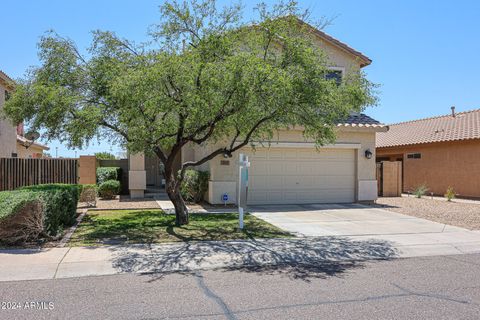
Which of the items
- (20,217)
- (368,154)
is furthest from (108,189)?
(368,154)

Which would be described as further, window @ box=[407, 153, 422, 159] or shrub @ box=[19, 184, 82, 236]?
window @ box=[407, 153, 422, 159]

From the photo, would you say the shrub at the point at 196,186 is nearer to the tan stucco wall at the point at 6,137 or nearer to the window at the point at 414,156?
the tan stucco wall at the point at 6,137

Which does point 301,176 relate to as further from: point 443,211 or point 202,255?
A: point 202,255

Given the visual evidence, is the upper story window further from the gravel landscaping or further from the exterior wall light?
the gravel landscaping

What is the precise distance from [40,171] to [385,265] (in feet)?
44.9

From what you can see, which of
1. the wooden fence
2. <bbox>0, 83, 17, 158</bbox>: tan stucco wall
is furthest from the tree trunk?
<bbox>0, 83, 17, 158</bbox>: tan stucco wall

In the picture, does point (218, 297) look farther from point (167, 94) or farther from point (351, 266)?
point (167, 94)

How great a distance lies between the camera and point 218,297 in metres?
6.11

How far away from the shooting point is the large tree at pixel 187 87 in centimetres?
907

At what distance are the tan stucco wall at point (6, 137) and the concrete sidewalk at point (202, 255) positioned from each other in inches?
487

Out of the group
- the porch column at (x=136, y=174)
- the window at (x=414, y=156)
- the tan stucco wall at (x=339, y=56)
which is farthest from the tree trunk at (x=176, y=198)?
the window at (x=414, y=156)

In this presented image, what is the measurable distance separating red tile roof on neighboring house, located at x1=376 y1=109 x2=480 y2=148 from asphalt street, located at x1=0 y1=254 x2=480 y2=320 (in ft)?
54.3

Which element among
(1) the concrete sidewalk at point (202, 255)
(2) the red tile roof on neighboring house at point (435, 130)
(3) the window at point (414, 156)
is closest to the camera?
(1) the concrete sidewalk at point (202, 255)

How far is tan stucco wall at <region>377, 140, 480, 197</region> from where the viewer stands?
21.6 meters
